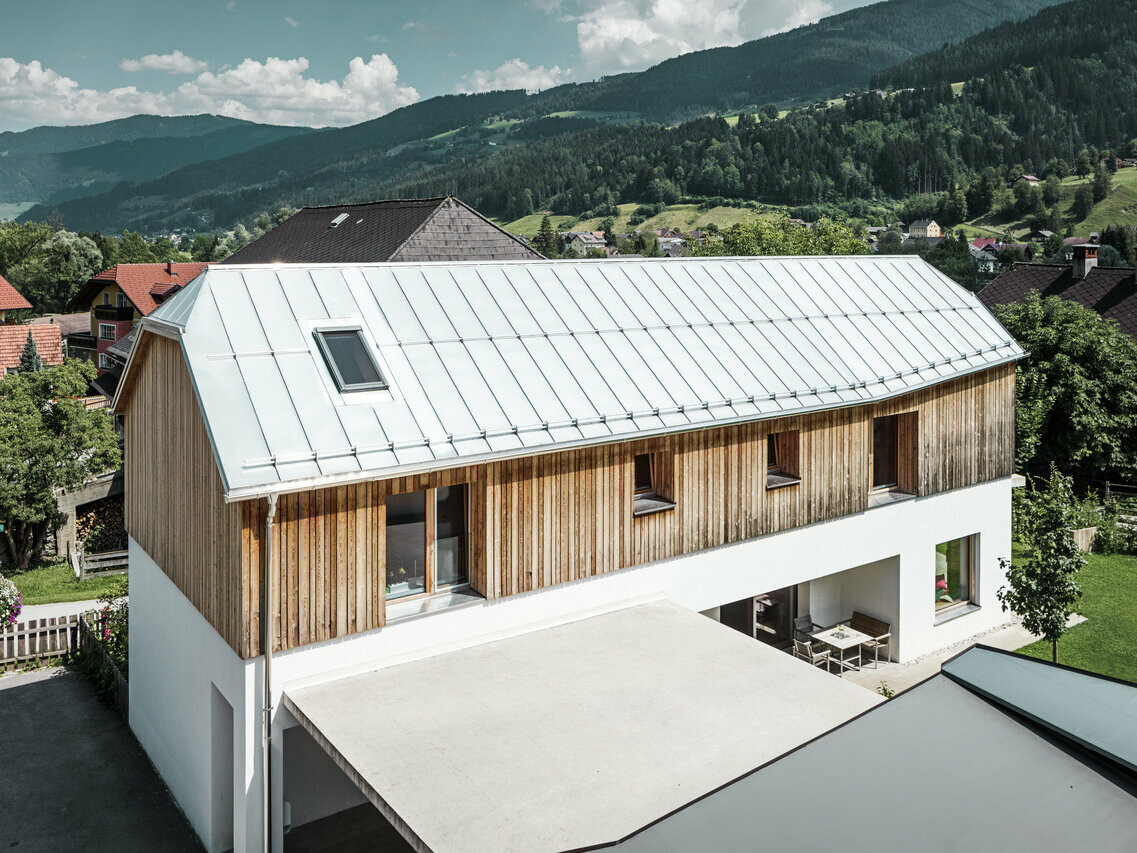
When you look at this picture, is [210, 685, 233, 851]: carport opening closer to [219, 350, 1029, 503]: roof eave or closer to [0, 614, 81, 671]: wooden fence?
[219, 350, 1029, 503]: roof eave

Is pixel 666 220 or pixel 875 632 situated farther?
pixel 666 220

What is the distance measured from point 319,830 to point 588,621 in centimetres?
387

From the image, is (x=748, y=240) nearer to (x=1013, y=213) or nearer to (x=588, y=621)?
(x=588, y=621)

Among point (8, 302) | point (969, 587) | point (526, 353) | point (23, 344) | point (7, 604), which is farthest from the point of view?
point (8, 302)

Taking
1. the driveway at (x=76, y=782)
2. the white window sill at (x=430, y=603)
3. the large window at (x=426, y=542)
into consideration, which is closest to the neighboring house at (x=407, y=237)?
the driveway at (x=76, y=782)

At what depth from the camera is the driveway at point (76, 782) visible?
10891mm

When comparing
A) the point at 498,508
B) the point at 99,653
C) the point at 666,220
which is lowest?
the point at 99,653

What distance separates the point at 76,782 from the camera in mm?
12141

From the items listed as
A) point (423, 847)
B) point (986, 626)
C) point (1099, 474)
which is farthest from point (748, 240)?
point (423, 847)

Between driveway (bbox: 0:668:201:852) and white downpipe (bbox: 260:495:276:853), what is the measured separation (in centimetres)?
182

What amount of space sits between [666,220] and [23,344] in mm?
122935

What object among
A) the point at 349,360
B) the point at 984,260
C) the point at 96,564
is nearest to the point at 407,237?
the point at 96,564

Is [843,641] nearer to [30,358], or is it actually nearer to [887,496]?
[887,496]

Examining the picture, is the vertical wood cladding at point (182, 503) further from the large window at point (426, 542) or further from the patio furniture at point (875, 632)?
the patio furniture at point (875, 632)
